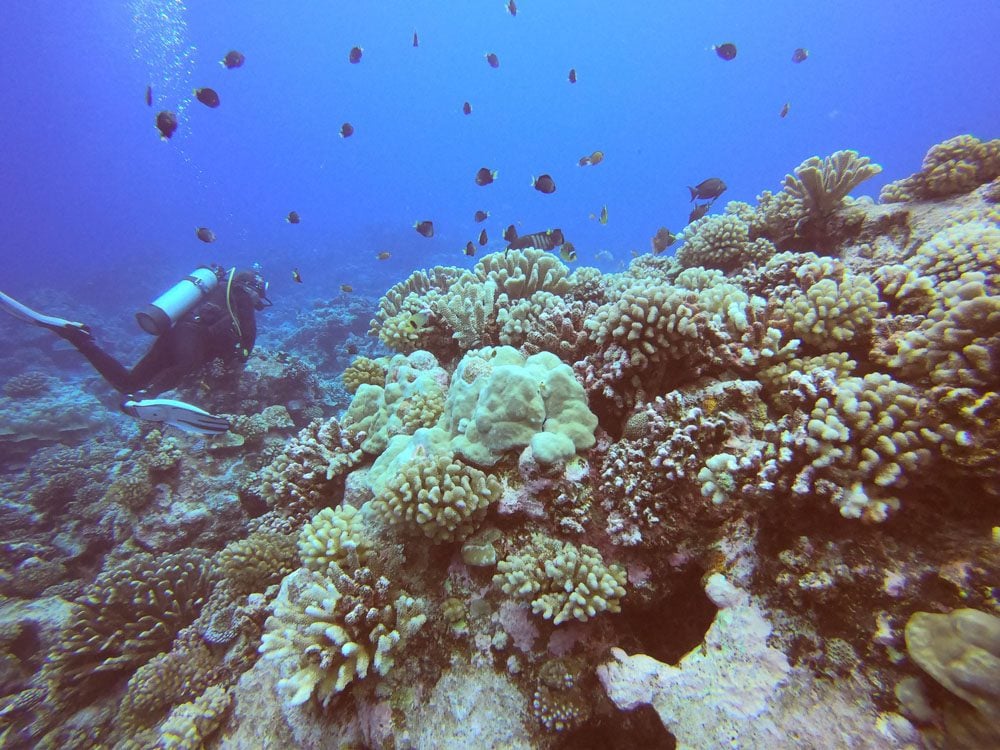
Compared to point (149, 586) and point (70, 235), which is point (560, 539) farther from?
point (70, 235)

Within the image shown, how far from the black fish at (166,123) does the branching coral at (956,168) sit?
1164 cm

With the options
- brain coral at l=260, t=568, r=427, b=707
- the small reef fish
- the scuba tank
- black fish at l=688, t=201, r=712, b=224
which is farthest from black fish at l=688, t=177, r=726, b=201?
the scuba tank

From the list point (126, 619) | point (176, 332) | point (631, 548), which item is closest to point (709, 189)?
point (631, 548)

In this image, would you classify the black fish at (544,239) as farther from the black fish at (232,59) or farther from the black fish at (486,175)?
the black fish at (232,59)

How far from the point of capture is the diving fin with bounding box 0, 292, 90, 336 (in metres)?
8.24

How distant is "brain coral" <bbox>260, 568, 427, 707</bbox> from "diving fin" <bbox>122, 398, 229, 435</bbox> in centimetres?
417

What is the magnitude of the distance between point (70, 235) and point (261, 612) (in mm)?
99409

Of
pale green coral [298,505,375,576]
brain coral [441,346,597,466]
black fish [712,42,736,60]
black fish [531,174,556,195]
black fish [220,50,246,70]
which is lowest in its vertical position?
pale green coral [298,505,375,576]

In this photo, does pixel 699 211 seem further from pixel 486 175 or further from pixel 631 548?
pixel 631 548

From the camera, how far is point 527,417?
3.34 m

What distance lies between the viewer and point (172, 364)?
8320 millimetres

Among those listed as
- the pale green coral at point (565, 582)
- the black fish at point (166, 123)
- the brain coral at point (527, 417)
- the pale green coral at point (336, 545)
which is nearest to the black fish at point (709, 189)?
the brain coral at point (527, 417)

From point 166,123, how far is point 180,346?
405cm

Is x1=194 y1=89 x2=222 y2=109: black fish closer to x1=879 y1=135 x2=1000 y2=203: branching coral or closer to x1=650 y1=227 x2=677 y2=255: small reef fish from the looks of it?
x1=650 y1=227 x2=677 y2=255: small reef fish
